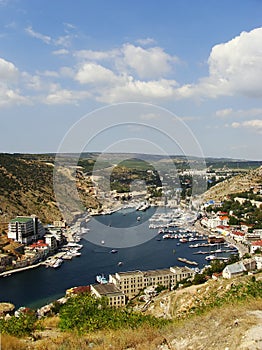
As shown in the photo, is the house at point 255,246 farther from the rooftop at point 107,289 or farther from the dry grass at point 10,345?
the dry grass at point 10,345

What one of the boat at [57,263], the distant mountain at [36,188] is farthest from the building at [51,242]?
the distant mountain at [36,188]

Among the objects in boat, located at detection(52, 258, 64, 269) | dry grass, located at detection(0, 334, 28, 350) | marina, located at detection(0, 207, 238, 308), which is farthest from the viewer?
boat, located at detection(52, 258, 64, 269)

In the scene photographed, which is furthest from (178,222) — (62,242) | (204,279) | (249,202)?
(204,279)

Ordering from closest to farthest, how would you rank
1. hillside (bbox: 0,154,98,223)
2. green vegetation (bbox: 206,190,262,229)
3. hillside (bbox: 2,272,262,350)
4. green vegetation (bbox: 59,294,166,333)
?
hillside (bbox: 2,272,262,350)
green vegetation (bbox: 59,294,166,333)
hillside (bbox: 0,154,98,223)
green vegetation (bbox: 206,190,262,229)

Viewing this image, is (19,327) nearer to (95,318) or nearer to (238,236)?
(95,318)

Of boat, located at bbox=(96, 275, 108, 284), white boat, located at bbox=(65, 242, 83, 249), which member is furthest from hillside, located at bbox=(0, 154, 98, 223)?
boat, located at bbox=(96, 275, 108, 284)

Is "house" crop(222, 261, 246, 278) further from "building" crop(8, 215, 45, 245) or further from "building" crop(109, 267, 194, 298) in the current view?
"building" crop(8, 215, 45, 245)

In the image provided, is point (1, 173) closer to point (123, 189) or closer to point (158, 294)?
point (123, 189)

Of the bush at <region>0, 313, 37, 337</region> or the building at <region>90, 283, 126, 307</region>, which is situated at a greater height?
the bush at <region>0, 313, 37, 337</region>

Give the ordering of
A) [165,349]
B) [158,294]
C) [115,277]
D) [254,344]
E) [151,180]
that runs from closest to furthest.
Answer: [254,344] < [165,349] < [158,294] < [115,277] < [151,180]
